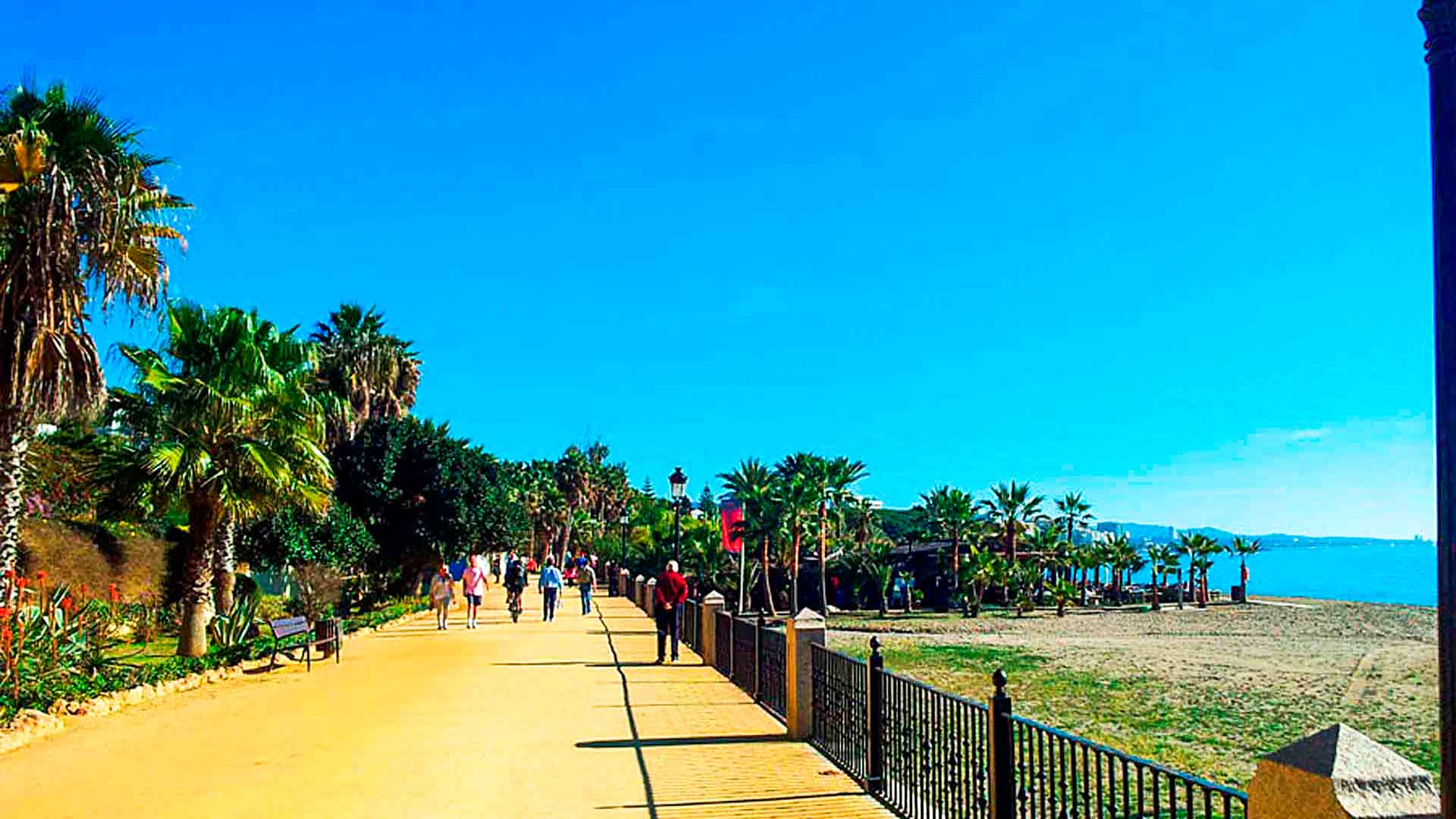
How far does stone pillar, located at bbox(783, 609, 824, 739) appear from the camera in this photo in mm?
10703

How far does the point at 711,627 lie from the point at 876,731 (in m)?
9.70

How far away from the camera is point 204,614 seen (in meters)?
17.9

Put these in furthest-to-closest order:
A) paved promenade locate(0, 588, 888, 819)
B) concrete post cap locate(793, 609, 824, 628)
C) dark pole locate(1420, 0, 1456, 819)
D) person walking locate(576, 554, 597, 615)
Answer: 1. person walking locate(576, 554, 597, 615)
2. concrete post cap locate(793, 609, 824, 628)
3. paved promenade locate(0, 588, 888, 819)
4. dark pole locate(1420, 0, 1456, 819)

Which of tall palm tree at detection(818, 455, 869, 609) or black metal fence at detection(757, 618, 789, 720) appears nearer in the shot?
black metal fence at detection(757, 618, 789, 720)

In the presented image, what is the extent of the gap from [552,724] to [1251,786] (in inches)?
354

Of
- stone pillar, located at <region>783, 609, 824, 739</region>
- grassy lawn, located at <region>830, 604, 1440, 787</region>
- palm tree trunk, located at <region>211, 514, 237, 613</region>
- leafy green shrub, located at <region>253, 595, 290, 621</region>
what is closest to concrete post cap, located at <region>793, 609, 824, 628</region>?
stone pillar, located at <region>783, 609, 824, 739</region>

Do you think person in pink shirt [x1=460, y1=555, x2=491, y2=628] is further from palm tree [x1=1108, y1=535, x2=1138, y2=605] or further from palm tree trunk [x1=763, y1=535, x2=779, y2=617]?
palm tree [x1=1108, y1=535, x2=1138, y2=605]

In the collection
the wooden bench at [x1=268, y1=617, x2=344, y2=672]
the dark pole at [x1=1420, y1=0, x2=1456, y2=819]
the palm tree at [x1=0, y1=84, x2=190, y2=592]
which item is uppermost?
the palm tree at [x1=0, y1=84, x2=190, y2=592]

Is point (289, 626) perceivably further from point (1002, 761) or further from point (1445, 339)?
point (1445, 339)

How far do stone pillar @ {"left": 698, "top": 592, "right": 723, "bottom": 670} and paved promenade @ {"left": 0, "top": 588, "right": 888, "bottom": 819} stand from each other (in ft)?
2.62

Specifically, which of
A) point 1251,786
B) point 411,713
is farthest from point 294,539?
point 1251,786

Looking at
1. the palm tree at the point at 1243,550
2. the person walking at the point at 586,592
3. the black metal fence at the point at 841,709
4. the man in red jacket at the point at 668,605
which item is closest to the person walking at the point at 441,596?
the person walking at the point at 586,592

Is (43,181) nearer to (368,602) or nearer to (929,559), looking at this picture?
(368,602)

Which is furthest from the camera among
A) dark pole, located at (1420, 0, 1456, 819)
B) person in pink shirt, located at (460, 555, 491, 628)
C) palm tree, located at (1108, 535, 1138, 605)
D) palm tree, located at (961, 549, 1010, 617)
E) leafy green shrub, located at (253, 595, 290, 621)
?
palm tree, located at (1108, 535, 1138, 605)
